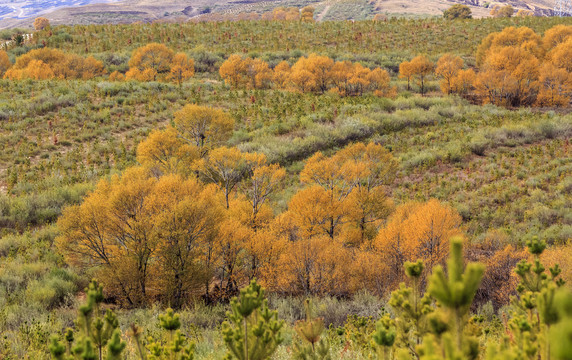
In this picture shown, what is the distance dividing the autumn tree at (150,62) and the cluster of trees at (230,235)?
23.2 metres

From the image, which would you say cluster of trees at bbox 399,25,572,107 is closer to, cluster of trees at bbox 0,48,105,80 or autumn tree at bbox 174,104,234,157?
autumn tree at bbox 174,104,234,157

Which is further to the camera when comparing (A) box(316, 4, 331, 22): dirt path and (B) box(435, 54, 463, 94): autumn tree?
(A) box(316, 4, 331, 22): dirt path

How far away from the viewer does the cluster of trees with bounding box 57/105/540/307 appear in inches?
530

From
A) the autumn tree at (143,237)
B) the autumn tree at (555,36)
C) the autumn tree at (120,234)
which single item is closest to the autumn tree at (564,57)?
the autumn tree at (555,36)

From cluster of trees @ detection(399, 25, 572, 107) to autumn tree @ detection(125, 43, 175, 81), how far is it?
3001 centimetres

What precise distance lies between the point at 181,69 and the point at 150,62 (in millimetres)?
4072

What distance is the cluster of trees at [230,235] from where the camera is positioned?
13469 mm

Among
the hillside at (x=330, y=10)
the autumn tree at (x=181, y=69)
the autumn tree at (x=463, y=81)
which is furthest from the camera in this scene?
the hillside at (x=330, y=10)

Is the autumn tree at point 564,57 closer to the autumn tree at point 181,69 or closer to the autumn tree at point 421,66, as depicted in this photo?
the autumn tree at point 421,66

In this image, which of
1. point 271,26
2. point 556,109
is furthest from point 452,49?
point 271,26

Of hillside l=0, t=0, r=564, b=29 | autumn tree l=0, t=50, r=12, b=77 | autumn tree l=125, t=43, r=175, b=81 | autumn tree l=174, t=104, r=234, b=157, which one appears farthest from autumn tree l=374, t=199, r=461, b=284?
hillside l=0, t=0, r=564, b=29

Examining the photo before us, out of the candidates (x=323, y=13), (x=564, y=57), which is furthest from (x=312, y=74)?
(x=323, y=13)

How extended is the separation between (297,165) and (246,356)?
85.7 ft

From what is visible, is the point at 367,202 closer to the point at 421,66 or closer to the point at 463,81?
the point at 421,66
